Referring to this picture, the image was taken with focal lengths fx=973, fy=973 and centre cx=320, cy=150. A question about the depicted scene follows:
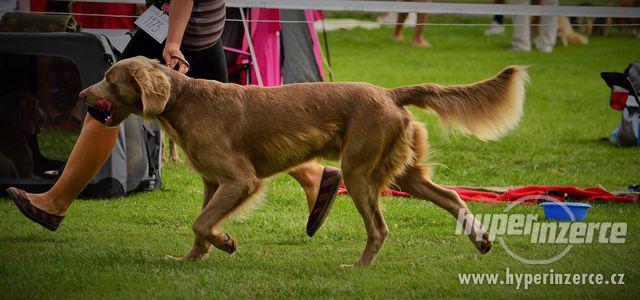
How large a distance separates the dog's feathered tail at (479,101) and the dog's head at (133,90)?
1.15 meters

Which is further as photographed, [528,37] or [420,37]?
[420,37]

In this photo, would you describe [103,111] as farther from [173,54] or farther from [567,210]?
[567,210]

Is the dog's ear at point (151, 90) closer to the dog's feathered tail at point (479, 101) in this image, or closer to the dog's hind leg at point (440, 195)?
the dog's feathered tail at point (479, 101)

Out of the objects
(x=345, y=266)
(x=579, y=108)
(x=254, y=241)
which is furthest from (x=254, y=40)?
(x=345, y=266)

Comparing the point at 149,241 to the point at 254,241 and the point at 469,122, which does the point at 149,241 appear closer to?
the point at 254,241

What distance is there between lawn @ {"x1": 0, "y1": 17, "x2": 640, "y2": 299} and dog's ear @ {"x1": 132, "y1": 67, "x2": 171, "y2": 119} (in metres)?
0.76

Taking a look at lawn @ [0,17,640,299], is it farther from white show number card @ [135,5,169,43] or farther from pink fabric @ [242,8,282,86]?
pink fabric @ [242,8,282,86]

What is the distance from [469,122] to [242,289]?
1452mm

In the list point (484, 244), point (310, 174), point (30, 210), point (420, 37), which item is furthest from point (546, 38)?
point (30, 210)

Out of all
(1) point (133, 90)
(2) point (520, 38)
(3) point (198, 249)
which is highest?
(1) point (133, 90)

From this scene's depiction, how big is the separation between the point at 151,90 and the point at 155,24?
25.0 inches

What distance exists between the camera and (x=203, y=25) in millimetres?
5066

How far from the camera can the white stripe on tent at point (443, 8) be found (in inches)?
290

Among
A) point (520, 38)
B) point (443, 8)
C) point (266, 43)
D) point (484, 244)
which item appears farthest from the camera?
point (520, 38)
